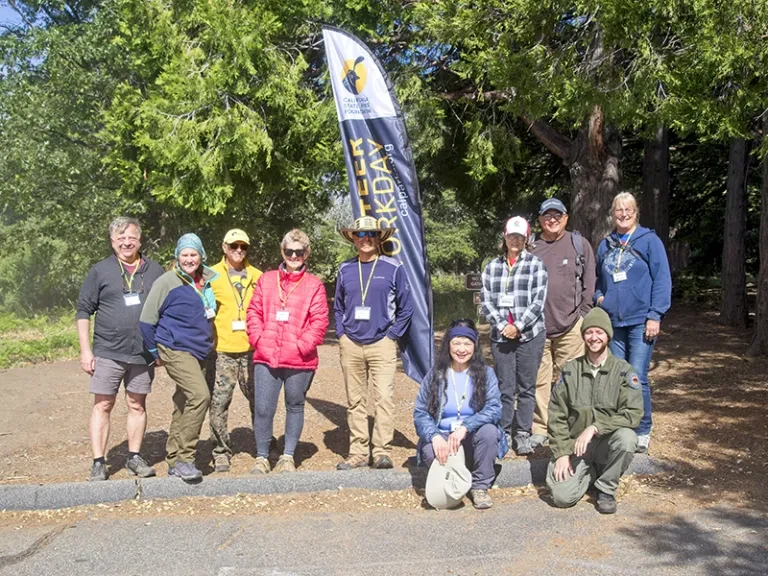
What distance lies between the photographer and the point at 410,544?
4.87 meters

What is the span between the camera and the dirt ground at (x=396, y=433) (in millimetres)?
5766

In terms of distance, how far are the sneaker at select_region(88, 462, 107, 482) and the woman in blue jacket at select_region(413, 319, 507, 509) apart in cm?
237

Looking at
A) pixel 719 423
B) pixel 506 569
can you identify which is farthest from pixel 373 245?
pixel 719 423

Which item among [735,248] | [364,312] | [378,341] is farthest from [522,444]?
[735,248]

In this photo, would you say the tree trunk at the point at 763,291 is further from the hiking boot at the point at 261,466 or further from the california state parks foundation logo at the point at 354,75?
the hiking boot at the point at 261,466

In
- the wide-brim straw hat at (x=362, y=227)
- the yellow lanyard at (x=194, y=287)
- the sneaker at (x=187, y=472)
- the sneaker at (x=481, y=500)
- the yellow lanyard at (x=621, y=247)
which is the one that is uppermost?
the wide-brim straw hat at (x=362, y=227)

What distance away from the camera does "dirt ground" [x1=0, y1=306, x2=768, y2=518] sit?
5766mm

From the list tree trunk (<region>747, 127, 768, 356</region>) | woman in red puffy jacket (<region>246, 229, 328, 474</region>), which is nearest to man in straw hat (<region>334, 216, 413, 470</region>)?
woman in red puffy jacket (<region>246, 229, 328, 474</region>)

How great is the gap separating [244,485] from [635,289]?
3262 millimetres

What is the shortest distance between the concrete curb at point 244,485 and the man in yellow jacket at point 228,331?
67 cm

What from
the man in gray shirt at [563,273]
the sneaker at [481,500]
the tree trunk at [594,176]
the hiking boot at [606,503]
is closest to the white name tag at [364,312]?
the man in gray shirt at [563,273]

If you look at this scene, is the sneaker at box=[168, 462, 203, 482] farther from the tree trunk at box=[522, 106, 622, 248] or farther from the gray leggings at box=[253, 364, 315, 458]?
the tree trunk at box=[522, 106, 622, 248]

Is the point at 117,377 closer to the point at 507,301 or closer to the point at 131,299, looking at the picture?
the point at 131,299

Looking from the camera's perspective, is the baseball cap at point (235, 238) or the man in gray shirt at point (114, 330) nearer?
the man in gray shirt at point (114, 330)
